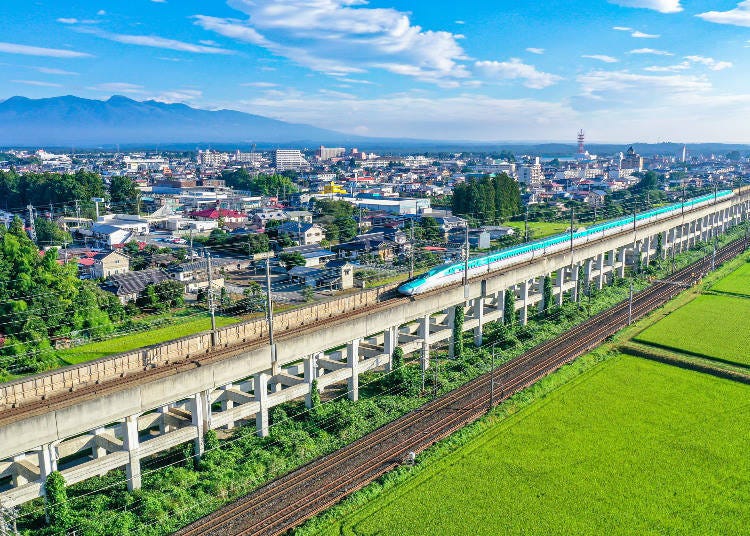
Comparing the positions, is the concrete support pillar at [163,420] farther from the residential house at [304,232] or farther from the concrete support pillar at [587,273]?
the residential house at [304,232]

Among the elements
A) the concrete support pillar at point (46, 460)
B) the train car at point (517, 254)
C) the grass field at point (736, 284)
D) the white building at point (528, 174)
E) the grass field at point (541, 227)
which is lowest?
the grass field at point (736, 284)

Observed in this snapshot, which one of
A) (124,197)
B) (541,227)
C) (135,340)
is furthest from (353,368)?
(124,197)

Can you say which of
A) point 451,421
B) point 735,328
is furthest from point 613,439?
point 735,328

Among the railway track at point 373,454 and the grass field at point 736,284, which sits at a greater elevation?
the grass field at point 736,284

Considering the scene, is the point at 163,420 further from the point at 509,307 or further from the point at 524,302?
the point at 524,302

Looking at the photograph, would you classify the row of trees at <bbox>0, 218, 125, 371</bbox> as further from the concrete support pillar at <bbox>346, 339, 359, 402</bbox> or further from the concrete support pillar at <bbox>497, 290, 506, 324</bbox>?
the concrete support pillar at <bbox>497, 290, 506, 324</bbox>

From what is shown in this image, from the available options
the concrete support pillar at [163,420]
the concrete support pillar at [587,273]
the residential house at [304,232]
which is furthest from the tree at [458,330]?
the residential house at [304,232]

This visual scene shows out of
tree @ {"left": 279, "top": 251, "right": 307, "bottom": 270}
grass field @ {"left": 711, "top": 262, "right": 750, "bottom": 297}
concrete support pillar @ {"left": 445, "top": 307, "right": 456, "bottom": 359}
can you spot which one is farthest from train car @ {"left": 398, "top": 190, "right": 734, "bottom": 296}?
tree @ {"left": 279, "top": 251, "right": 307, "bottom": 270}
